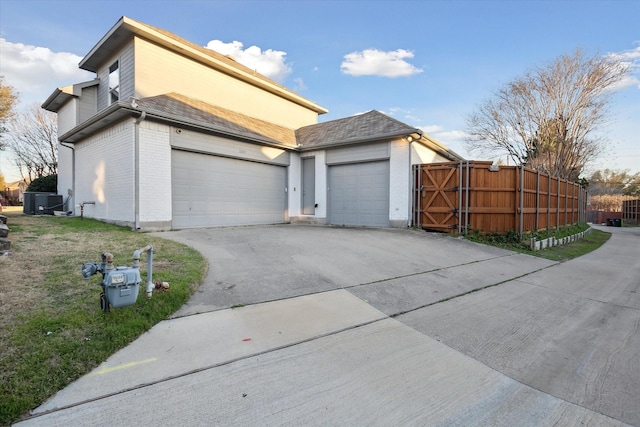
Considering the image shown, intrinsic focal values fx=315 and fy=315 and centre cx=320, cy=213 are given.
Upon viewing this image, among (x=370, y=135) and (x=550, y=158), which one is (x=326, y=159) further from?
(x=550, y=158)

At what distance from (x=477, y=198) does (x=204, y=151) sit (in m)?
9.41

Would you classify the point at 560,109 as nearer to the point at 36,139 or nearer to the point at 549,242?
the point at 549,242

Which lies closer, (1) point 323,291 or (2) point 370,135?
(1) point 323,291

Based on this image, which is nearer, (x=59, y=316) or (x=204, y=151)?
(x=59, y=316)

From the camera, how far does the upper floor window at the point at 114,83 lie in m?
12.6

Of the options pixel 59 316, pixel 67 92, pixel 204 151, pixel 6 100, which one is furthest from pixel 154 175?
pixel 6 100

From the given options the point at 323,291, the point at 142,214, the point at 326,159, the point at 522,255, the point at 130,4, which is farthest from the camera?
the point at 326,159

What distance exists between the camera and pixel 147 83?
1136 centimetres

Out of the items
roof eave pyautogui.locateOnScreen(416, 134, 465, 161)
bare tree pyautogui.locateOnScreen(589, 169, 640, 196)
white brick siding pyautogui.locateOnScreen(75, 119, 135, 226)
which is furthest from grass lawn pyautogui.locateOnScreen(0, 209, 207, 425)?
bare tree pyautogui.locateOnScreen(589, 169, 640, 196)

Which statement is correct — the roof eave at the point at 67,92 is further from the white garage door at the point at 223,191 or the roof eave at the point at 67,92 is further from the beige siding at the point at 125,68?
the white garage door at the point at 223,191

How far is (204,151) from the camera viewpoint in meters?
11.0

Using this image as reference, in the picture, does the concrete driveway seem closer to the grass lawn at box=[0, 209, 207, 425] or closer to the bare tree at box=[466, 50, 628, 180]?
the grass lawn at box=[0, 209, 207, 425]

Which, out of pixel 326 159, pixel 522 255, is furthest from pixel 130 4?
pixel 522 255

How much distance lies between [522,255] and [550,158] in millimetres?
19713
